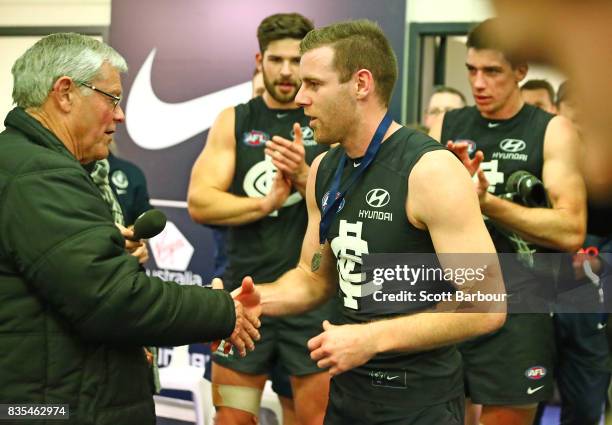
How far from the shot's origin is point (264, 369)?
3.66 m

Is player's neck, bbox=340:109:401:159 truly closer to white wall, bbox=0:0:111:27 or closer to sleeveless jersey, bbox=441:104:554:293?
sleeveless jersey, bbox=441:104:554:293

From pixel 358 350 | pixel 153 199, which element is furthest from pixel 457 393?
pixel 153 199

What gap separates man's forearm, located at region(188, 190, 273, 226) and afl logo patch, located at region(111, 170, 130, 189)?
365 millimetres

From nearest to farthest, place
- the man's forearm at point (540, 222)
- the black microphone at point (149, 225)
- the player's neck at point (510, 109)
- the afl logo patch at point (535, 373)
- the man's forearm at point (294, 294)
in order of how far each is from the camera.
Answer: the black microphone at point (149, 225) → the man's forearm at point (294, 294) → the man's forearm at point (540, 222) → the afl logo patch at point (535, 373) → the player's neck at point (510, 109)

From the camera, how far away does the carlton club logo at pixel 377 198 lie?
252 cm

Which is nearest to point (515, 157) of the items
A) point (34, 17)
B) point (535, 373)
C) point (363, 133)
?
point (535, 373)

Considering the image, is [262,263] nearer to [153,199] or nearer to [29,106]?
[29,106]

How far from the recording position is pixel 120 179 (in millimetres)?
3867

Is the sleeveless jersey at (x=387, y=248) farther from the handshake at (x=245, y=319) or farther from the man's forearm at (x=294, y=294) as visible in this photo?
the handshake at (x=245, y=319)

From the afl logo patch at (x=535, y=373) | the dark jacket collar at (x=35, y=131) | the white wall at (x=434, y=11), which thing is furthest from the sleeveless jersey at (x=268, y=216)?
the white wall at (x=434, y=11)

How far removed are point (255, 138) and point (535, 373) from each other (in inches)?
65.8

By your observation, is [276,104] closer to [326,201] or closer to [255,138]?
[255,138]

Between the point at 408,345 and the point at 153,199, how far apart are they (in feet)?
12.5

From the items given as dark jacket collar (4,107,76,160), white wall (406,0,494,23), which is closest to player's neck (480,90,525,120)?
white wall (406,0,494,23)
